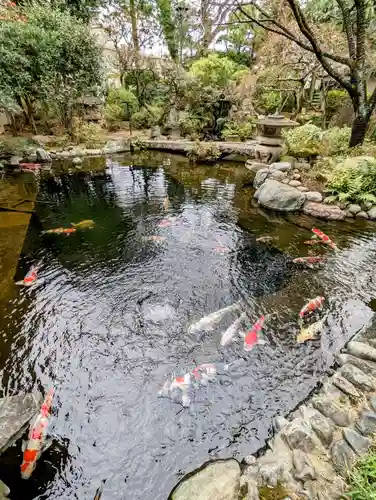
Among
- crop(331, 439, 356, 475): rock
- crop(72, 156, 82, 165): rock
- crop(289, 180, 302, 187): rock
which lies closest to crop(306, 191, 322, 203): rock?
crop(289, 180, 302, 187): rock

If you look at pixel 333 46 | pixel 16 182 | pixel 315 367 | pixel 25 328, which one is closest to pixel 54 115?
pixel 16 182

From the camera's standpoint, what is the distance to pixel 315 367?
3508mm

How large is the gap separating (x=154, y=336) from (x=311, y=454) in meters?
2.27

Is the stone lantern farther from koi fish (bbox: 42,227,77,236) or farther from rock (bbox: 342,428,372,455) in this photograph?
rock (bbox: 342,428,372,455)

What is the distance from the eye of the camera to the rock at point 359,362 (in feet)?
9.86

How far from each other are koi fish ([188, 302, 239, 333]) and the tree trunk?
27.4 ft

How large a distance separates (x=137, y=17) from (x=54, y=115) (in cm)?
862

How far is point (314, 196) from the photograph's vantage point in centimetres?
809

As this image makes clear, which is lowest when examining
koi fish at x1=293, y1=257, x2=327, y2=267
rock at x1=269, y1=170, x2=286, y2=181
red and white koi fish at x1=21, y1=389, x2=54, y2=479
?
red and white koi fish at x1=21, y1=389, x2=54, y2=479

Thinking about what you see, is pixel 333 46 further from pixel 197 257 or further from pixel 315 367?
pixel 315 367


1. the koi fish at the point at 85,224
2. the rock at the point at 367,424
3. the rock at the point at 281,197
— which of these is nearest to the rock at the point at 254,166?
the rock at the point at 281,197

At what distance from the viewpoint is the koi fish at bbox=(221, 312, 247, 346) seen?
12.6ft

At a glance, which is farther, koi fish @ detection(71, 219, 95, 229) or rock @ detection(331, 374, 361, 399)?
koi fish @ detection(71, 219, 95, 229)

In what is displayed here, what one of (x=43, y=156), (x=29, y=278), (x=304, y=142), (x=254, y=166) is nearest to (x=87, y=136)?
(x=43, y=156)
